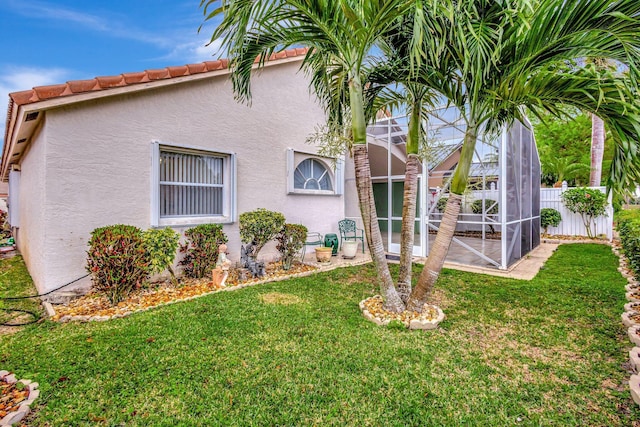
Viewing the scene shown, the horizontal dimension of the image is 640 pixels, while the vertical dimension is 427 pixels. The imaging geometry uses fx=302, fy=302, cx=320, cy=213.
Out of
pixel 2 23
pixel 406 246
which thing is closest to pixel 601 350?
pixel 406 246

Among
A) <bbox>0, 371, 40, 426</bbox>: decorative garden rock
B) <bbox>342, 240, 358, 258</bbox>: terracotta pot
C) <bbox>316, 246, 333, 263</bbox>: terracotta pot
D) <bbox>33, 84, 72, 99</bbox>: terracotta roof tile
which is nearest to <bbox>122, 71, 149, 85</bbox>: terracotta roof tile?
<bbox>33, 84, 72, 99</bbox>: terracotta roof tile

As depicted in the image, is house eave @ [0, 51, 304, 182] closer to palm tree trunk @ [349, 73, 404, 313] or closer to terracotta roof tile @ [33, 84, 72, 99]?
terracotta roof tile @ [33, 84, 72, 99]

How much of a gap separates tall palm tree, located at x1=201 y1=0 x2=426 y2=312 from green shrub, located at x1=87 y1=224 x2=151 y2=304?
11.5 ft

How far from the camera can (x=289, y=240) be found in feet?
26.6

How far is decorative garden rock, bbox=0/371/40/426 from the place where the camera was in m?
2.64

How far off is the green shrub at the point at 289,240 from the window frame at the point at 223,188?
1.36 metres

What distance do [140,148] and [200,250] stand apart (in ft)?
8.43

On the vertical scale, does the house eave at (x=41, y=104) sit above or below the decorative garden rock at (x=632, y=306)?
above

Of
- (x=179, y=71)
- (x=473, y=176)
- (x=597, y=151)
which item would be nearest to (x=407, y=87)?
(x=179, y=71)

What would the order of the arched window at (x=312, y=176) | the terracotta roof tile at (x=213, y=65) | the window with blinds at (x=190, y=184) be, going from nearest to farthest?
the window with blinds at (x=190, y=184), the terracotta roof tile at (x=213, y=65), the arched window at (x=312, y=176)

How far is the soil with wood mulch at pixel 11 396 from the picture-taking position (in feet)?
9.12

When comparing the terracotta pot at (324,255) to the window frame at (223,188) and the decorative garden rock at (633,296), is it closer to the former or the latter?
the window frame at (223,188)

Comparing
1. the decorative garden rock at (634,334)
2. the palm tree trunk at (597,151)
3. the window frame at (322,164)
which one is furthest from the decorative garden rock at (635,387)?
the palm tree trunk at (597,151)

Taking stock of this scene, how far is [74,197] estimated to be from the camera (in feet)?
19.1
